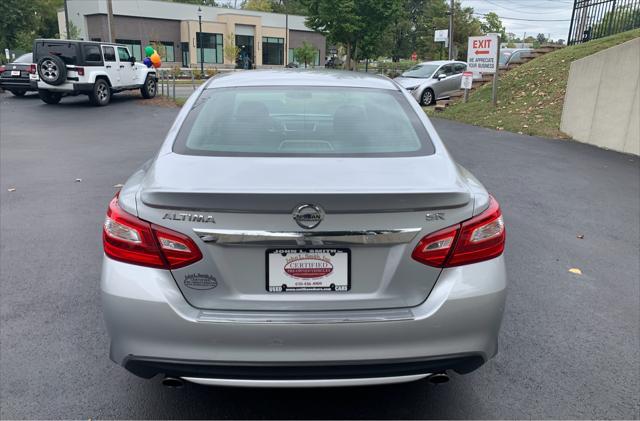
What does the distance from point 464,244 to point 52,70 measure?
1733 cm

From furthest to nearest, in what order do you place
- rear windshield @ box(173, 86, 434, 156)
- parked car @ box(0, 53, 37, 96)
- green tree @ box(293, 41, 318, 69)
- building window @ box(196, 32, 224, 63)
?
1. green tree @ box(293, 41, 318, 69)
2. building window @ box(196, 32, 224, 63)
3. parked car @ box(0, 53, 37, 96)
4. rear windshield @ box(173, 86, 434, 156)

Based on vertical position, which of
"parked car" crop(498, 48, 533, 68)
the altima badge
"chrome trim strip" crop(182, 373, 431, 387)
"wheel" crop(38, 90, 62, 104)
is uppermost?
"parked car" crop(498, 48, 533, 68)

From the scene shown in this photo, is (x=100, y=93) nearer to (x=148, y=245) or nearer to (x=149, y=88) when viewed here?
(x=149, y=88)

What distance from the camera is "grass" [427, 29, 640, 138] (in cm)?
1348

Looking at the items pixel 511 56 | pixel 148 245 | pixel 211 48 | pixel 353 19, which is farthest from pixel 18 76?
pixel 211 48

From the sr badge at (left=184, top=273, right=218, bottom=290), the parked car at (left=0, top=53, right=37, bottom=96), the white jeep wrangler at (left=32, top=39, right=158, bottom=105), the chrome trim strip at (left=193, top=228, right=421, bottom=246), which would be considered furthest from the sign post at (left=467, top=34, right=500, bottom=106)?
the parked car at (left=0, top=53, right=37, bottom=96)

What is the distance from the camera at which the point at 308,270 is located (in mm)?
2295

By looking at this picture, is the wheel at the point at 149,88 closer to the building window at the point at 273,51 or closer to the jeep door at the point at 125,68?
the jeep door at the point at 125,68

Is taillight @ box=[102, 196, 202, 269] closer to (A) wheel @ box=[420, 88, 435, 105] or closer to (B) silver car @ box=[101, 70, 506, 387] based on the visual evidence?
(B) silver car @ box=[101, 70, 506, 387]

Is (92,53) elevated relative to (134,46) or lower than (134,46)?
elevated

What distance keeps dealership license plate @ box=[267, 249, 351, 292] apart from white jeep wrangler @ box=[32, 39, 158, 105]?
662 inches

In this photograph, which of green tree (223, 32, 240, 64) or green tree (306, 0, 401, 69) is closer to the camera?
green tree (306, 0, 401, 69)

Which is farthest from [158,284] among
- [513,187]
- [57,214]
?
[513,187]

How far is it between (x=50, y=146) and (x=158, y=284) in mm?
9918
